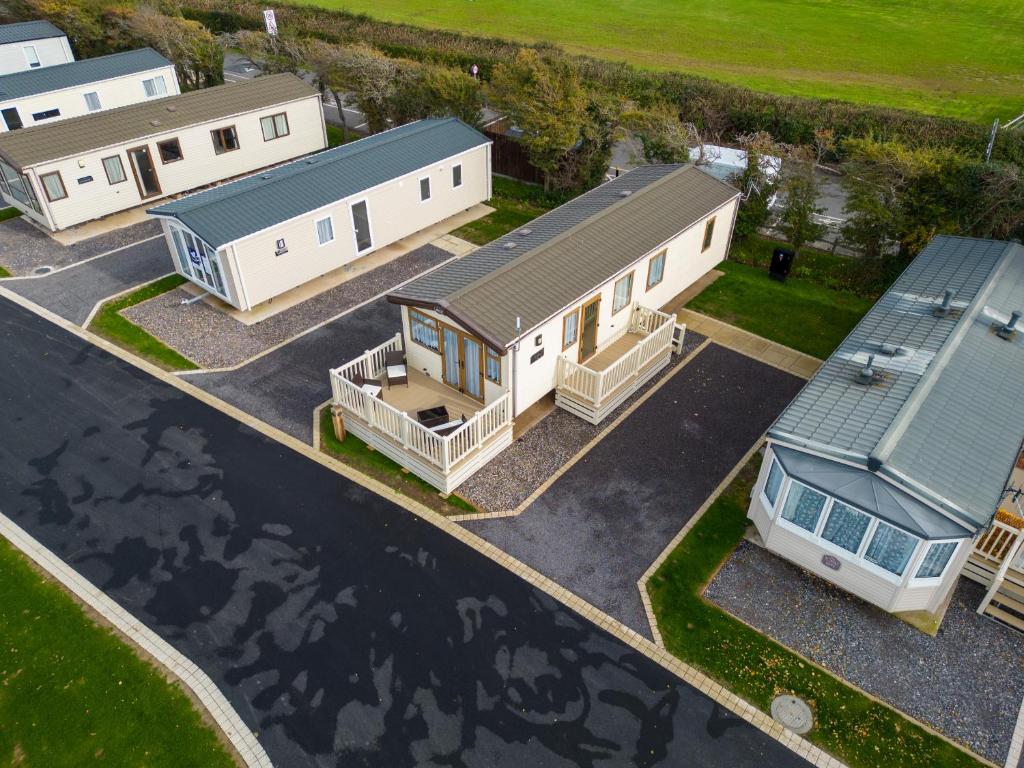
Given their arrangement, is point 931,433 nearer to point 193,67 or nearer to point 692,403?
point 692,403

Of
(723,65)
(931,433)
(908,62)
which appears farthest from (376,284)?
(908,62)

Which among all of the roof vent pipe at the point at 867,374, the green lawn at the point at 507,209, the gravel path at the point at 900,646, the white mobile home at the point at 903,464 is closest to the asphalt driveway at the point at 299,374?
the green lawn at the point at 507,209

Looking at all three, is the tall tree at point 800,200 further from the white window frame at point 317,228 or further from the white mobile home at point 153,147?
the white mobile home at point 153,147

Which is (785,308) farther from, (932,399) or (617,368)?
(932,399)

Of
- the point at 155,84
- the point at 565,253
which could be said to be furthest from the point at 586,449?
the point at 155,84

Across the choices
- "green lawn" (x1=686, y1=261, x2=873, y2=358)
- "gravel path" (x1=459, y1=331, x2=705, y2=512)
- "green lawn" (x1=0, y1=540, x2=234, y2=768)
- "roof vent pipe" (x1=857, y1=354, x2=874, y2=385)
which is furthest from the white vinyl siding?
"green lawn" (x1=0, y1=540, x2=234, y2=768)

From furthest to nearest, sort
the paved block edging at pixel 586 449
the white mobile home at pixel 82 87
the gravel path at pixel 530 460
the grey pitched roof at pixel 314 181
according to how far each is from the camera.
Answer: the white mobile home at pixel 82 87 → the grey pitched roof at pixel 314 181 → the gravel path at pixel 530 460 → the paved block edging at pixel 586 449
